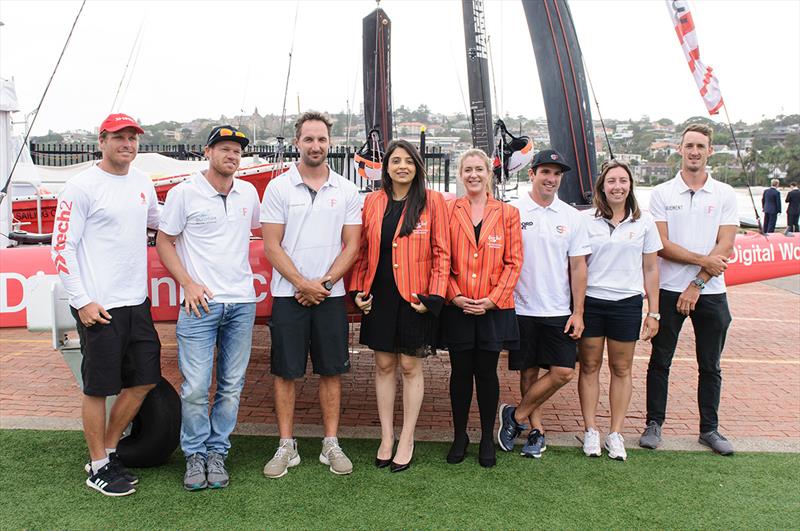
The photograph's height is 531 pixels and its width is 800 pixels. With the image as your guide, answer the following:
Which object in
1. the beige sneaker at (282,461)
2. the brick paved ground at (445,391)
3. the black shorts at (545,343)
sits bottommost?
the brick paved ground at (445,391)

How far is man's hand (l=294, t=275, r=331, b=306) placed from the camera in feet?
11.1

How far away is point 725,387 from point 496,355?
303 cm

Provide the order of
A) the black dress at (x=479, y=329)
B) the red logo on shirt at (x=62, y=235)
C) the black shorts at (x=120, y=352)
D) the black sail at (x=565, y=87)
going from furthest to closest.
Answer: the black sail at (x=565, y=87), the black dress at (x=479, y=329), the black shorts at (x=120, y=352), the red logo on shirt at (x=62, y=235)

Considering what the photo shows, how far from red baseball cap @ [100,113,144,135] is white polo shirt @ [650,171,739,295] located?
2985mm

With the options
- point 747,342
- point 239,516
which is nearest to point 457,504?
point 239,516

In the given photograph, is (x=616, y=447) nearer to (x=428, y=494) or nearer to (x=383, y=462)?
(x=428, y=494)

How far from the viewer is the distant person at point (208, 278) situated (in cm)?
333

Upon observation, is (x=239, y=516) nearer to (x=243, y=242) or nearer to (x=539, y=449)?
(x=243, y=242)

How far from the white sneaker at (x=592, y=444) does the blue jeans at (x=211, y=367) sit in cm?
207

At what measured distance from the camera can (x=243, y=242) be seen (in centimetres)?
347

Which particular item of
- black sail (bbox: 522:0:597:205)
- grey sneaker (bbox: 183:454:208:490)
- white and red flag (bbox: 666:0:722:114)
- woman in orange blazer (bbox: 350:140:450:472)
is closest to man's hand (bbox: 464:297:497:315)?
woman in orange blazer (bbox: 350:140:450:472)

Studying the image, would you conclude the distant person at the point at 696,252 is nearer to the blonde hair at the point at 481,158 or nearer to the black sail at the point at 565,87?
the blonde hair at the point at 481,158

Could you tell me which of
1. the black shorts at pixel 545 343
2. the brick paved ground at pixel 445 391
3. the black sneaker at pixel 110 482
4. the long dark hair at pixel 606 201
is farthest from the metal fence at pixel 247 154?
the black sneaker at pixel 110 482

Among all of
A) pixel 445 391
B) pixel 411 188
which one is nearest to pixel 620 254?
pixel 411 188
